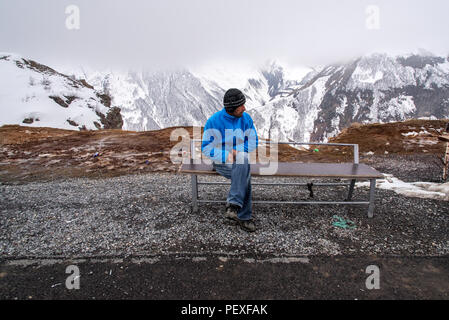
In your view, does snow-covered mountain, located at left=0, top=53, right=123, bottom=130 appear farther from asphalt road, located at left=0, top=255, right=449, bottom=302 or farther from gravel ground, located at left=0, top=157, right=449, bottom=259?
asphalt road, located at left=0, top=255, right=449, bottom=302

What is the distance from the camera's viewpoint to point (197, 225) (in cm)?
484

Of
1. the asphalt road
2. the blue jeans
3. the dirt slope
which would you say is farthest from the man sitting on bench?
the dirt slope

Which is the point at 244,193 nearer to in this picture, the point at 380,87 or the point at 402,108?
the point at 402,108

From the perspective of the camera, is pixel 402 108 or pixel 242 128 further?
pixel 402 108

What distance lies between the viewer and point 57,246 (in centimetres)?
420

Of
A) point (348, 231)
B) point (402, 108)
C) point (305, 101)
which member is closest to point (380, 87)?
point (402, 108)

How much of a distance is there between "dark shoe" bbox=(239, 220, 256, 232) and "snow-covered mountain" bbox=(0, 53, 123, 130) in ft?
138

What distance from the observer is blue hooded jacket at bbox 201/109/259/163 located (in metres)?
4.71

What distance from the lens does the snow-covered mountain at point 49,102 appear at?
39969mm

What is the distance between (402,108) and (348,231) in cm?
17403
